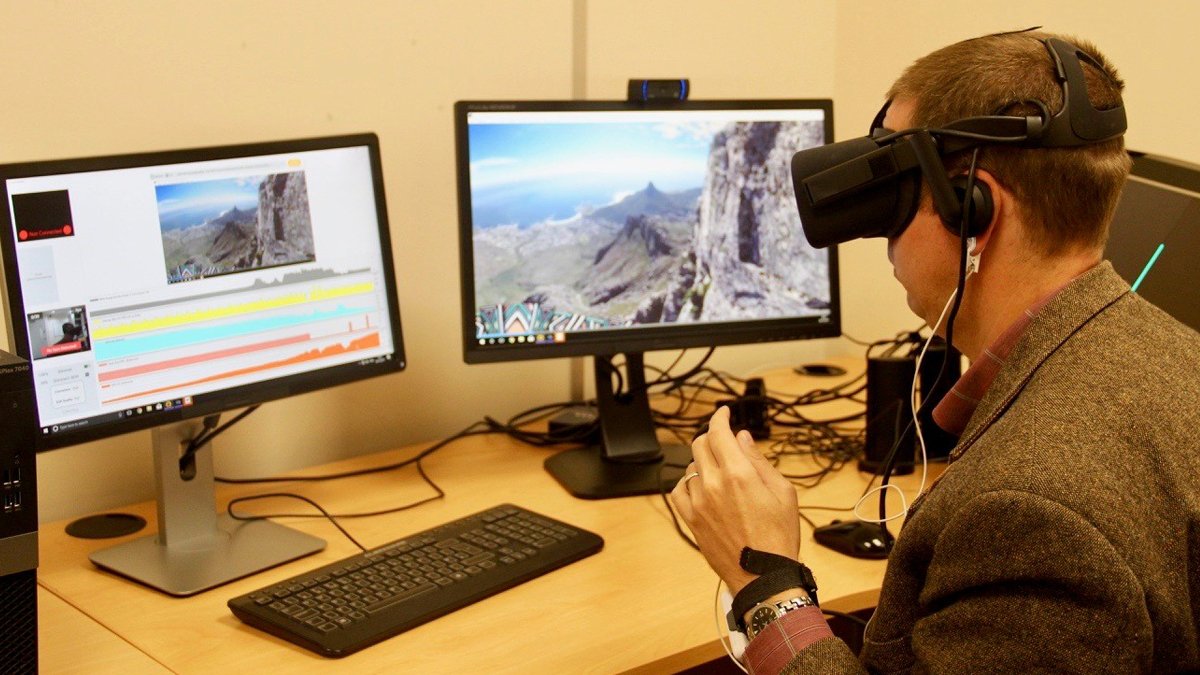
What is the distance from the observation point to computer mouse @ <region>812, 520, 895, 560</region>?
156 cm

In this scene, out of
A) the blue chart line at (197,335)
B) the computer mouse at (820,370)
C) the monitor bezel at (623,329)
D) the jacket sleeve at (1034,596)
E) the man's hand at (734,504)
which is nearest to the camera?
the jacket sleeve at (1034,596)

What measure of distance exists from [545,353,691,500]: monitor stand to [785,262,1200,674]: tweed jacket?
75 cm

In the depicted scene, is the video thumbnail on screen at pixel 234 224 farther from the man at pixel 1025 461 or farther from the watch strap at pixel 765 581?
the watch strap at pixel 765 581

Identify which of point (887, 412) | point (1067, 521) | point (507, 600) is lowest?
point (507, 600)

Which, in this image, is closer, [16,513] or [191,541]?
[16,513]

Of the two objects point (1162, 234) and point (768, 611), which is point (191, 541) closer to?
point (768, 611)

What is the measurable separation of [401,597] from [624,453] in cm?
59

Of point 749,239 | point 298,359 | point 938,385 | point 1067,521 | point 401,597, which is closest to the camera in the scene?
point 1067,521

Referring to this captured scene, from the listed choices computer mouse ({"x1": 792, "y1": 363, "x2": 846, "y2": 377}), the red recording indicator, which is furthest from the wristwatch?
computer mouse ({"x1": 792, "y1": 363, "x2": 846, "y2": 377})

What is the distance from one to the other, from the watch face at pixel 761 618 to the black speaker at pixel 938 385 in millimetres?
766

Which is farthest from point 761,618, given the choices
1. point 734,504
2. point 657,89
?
point 657,89

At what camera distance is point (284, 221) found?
1622 millimetres

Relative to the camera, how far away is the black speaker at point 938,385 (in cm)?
185

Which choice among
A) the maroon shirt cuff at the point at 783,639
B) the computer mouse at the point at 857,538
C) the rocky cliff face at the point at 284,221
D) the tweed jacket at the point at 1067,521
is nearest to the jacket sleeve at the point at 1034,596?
the tweed jacket at the point at 1067,521
